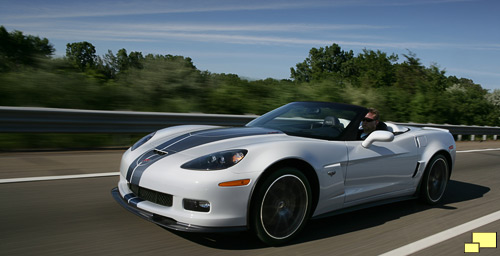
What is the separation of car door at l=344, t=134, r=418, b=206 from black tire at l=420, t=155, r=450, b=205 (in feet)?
1.26

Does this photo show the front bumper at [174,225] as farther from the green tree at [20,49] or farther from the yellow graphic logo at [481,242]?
the green tree at [20,49]

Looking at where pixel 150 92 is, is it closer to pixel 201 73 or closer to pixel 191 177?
pixel 201 73

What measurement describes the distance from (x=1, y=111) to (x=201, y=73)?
22.3 feet

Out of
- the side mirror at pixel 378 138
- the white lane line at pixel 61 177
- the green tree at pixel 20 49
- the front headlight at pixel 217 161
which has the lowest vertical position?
the white lane line at pixel 61 177

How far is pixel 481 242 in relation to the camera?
13.9 ft

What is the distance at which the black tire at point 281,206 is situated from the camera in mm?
3480

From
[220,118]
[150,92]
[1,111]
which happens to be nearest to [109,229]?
[1,111]

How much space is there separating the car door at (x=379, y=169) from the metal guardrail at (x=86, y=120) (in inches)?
203

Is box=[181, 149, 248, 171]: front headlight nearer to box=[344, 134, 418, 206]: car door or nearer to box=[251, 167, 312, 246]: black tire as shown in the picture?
box=[251, 167, 312, 246]: black tire

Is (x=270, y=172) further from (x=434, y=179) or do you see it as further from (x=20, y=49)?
(x=20, y=49)

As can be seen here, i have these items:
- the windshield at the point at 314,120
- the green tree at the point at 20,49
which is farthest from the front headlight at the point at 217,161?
the green tree at the point at 20,49

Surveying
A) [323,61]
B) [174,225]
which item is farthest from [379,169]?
[323,61]

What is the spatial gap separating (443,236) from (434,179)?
1.34 meters

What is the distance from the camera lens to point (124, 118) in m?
8.41
